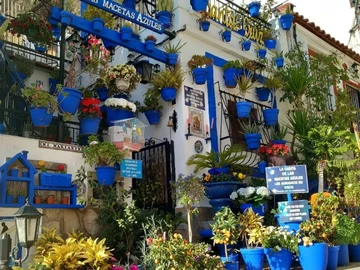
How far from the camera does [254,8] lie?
10219mm

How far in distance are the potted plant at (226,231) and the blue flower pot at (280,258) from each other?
0.52 meters

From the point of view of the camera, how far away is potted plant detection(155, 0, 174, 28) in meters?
8.38

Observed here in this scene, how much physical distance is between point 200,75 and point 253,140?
1767mm

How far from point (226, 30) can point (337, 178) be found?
4057 mm

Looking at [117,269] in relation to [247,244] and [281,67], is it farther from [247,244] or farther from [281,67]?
[281,67]

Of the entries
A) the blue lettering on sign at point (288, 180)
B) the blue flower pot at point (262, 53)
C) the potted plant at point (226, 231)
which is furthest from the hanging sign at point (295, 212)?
the blue flower pot at point (262, 53)

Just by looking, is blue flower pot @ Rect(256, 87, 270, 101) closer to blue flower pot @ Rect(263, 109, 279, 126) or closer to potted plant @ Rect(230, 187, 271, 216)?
blue flower pot @ Rect(263, 109, 279, 126)

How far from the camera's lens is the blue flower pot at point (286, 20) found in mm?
10938

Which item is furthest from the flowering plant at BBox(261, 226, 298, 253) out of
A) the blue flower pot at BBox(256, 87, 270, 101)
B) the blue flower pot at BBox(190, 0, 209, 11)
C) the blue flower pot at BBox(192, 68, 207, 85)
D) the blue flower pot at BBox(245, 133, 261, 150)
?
the blue flower pot at BBox(190, 0, 209, 11)

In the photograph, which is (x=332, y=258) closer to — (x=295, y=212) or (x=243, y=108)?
(x=295, y=212)

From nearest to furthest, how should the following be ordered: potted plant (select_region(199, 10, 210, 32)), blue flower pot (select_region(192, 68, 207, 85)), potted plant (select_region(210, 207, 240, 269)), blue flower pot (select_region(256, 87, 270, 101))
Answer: potted plant (select_region(210, 207, 240, 269)) < blue flower pot (select_region(192, 68, 207, 85)) < potted plant (select_region(199, 10, 210, 32)) < blue flower pot (select_region(256, 87, 270, 101))

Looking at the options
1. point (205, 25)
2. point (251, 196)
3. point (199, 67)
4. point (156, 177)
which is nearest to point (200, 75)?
point (199, 67)

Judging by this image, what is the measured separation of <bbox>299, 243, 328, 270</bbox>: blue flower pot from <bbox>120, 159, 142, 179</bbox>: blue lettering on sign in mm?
2753

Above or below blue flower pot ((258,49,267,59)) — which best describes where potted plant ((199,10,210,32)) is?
above
